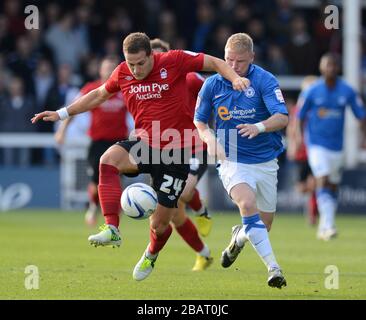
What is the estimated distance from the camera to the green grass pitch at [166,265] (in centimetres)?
912

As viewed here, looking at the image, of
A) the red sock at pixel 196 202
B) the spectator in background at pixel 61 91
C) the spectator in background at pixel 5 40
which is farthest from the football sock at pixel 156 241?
the spectator in background at pixel 5 40

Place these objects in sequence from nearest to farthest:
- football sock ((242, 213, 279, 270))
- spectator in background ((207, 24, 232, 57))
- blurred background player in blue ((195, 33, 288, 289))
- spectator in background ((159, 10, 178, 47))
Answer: football sock ((242, 213, 279, 270))
blurred background player in blue ((195, 33, 288, 289))
spectator in background ((207, 24, 232, 57))
spectator in background ((159, 10, 178, 47))

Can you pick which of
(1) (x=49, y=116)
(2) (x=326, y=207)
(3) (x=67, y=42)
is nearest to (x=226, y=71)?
(1) (x=49, y=116)

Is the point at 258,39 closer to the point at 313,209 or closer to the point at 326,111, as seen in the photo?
the point at 313,209

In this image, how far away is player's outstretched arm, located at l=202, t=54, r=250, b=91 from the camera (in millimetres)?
9109

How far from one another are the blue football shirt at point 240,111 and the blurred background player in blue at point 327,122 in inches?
245

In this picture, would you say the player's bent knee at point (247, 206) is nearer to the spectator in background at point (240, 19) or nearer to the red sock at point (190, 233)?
the red sock at point (190, 233)

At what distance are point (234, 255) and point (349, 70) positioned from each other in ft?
36.9

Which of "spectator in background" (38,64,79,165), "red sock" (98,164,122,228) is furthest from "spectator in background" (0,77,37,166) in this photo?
"red sock" (98,164,122,228)

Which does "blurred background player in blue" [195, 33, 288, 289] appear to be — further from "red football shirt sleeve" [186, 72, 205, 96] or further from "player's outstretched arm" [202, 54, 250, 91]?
"red football shirt sleeve" [186, 72, 205, 96]

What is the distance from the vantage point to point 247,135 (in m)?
9.24

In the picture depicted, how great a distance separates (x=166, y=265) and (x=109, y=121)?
4958 mm

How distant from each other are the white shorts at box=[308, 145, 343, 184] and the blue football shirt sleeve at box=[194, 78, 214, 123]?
21.7ft

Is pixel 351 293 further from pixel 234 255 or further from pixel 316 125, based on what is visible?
pixel 316 125
